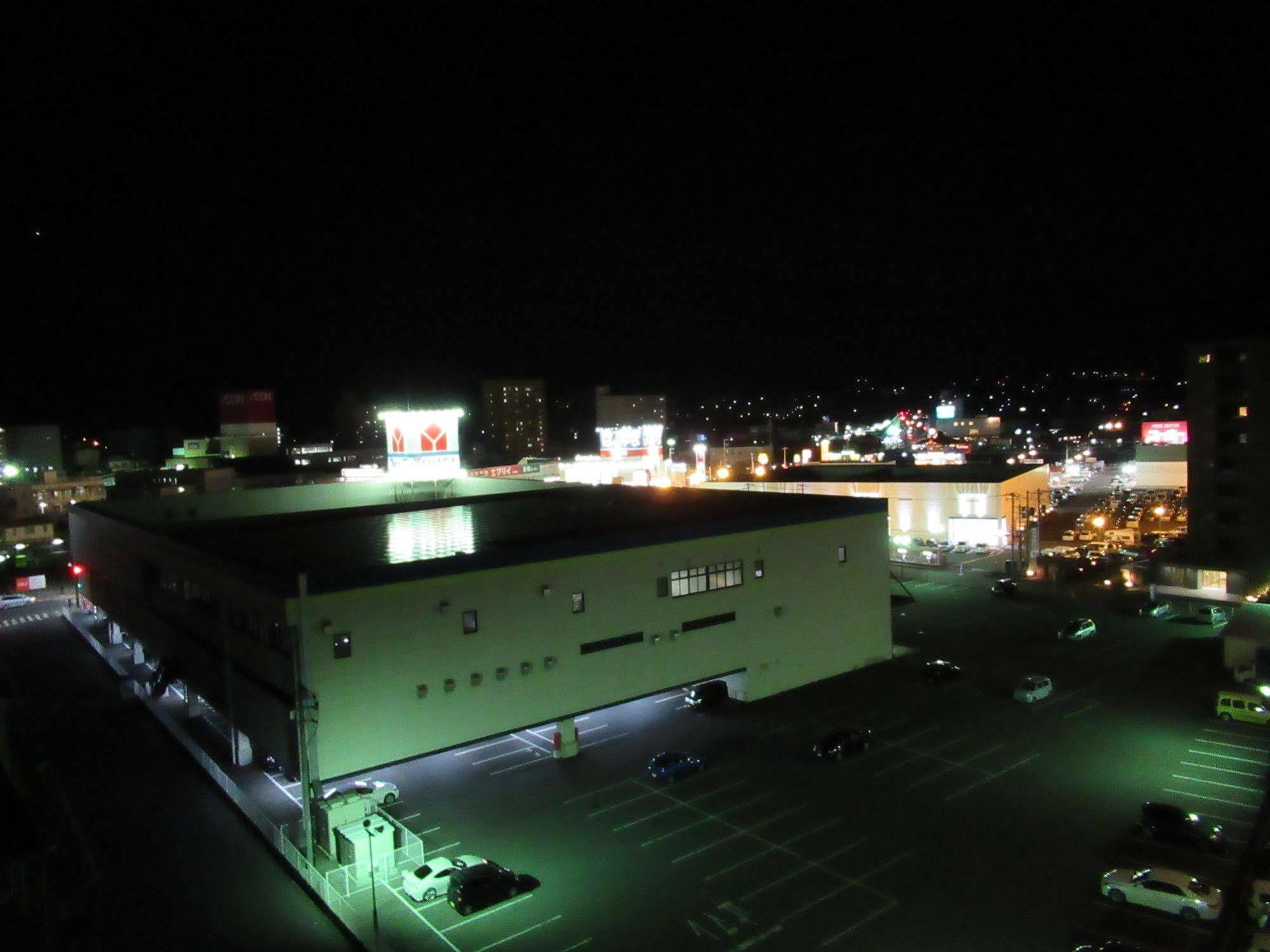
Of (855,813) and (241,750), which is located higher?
(241,750)

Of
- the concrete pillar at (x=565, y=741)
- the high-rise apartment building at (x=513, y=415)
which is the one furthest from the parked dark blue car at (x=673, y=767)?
the high-rise apartment building at (x=513, y=415)

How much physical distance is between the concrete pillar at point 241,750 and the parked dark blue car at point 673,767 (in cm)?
612

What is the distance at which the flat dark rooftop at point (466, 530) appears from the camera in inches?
439

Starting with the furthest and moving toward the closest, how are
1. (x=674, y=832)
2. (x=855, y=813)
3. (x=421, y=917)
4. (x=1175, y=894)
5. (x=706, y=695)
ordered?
(x=706, y=695) → (x=855, y=813) → (x=674, y=832) → (x=421, y=917) → (x=1175, y=894)

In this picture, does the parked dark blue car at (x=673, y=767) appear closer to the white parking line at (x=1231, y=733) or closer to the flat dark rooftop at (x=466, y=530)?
the flat dark rooftop at (x=466, y=530)

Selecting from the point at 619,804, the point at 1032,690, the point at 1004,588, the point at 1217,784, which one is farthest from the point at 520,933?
the point at 1004,588

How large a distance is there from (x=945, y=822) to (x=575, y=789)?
4.59 metres

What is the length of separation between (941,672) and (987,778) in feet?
14.0

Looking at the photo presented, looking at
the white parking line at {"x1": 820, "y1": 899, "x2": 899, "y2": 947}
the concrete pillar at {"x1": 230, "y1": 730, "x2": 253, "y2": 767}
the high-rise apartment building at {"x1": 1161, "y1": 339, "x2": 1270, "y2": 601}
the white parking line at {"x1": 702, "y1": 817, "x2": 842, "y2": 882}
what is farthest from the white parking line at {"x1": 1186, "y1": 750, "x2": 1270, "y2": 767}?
the concrete pillar at {"x1": 230, "y1": 730, "x2": 253, "y2": 767}

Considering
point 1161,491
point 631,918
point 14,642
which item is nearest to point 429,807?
point 631,918

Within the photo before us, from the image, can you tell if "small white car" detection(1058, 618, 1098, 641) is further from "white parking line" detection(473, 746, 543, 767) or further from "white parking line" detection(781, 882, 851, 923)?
"white parking line" detection(473, 746, 543, 767)

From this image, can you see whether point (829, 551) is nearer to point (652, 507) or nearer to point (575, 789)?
point (652, 507)

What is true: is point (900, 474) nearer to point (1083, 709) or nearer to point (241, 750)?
point (1083, 709)

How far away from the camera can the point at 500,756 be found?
12305 millimetres
